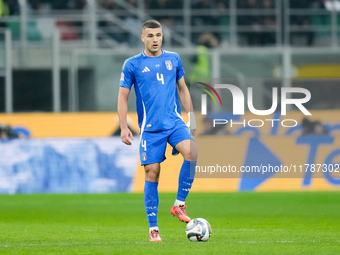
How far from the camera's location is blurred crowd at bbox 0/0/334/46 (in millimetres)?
20359

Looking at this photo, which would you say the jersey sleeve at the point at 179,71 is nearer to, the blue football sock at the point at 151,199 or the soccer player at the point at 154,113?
the soccer player at the point at 154,113

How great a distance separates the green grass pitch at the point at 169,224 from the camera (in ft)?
23.0

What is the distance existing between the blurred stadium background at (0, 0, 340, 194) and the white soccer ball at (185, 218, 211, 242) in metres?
8.41

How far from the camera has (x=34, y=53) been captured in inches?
701

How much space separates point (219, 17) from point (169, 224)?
37.2 ft

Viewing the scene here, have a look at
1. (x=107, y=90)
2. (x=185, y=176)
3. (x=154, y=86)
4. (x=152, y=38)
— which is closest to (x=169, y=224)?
(x=185, y=176)

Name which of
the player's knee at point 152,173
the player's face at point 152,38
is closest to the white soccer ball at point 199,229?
the player's knee at point 152,173

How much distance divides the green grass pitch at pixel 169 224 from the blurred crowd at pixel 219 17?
610 centimetres

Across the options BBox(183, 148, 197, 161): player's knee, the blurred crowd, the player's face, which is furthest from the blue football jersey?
the blurred crowd

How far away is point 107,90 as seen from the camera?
17.0 metres

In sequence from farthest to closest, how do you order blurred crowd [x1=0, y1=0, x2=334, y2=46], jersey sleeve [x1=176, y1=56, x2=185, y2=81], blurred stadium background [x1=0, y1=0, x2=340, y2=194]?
blurred crowd [x1=0, y1=0, x2=334, y2=46], blurred stadium background [x1=0, y1=0, x2=340, y2=194], jersey sleeve [x1=176, y1=56, x2=185, y2=81]

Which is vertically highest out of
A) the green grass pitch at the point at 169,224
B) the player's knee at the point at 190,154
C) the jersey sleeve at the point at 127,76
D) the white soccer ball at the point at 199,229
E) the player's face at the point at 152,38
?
the player's face at the point at 152,38

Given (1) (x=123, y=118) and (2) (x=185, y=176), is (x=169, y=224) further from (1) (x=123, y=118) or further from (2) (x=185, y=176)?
(1) (x=123, y=118)

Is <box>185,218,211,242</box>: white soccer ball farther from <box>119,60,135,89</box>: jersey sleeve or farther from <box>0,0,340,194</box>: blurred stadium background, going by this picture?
<box>0,0,340,194</box>: blurred stadium background
